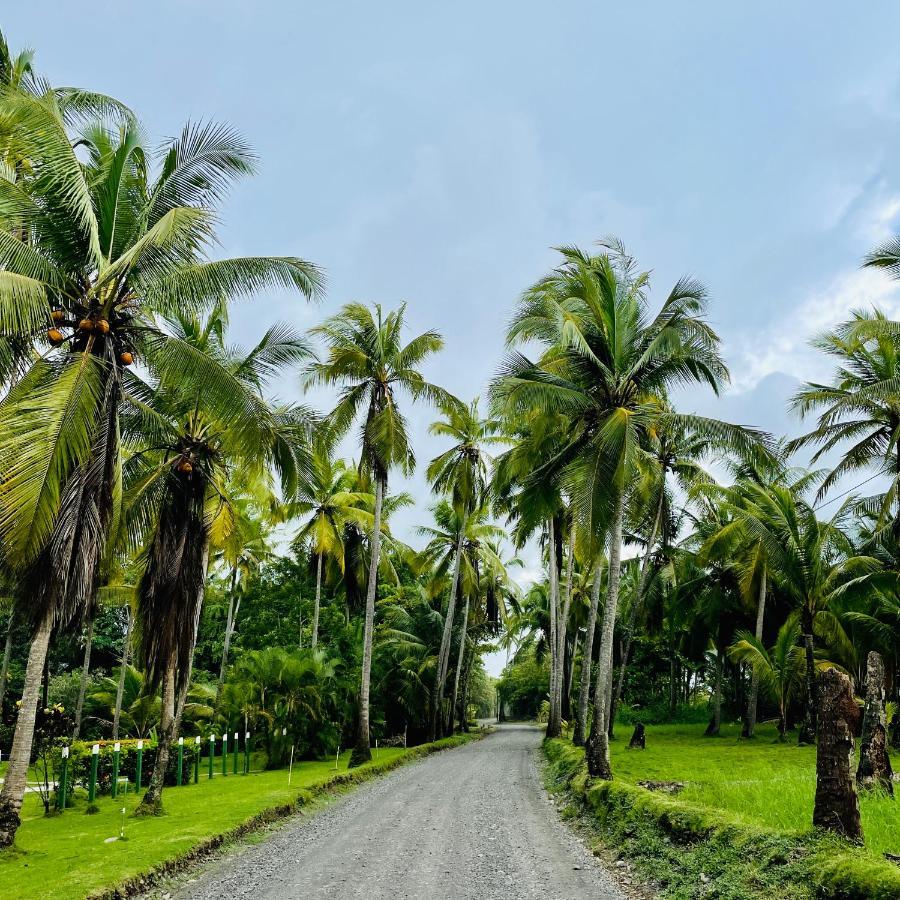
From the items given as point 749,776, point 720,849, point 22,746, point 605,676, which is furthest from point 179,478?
point 749,776

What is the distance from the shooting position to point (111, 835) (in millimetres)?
9391

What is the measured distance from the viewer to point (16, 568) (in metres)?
7.99

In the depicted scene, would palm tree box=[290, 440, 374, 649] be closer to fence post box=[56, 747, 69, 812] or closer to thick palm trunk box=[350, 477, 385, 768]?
thick palm trunk box=[350, 477, 385, 768]

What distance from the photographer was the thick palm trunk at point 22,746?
8180 millimetres

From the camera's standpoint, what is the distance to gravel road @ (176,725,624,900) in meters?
6.97

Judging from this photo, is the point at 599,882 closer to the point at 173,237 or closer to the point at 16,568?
the point at 16,568

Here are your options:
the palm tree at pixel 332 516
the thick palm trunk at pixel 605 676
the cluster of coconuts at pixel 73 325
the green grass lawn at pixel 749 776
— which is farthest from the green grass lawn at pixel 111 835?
the palm tree at pixel 332 516

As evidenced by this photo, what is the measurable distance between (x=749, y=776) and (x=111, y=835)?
416 inches

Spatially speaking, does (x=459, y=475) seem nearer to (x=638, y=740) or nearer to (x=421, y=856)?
(x=638, y=740)

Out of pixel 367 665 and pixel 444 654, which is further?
pixel 444 654

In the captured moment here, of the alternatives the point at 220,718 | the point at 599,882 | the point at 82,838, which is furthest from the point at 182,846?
the point at 220,718

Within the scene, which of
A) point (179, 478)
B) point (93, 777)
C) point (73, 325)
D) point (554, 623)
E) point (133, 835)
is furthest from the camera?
point (554, 623)

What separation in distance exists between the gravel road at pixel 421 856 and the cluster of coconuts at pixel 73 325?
612cm

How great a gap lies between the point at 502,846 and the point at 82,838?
516cm
